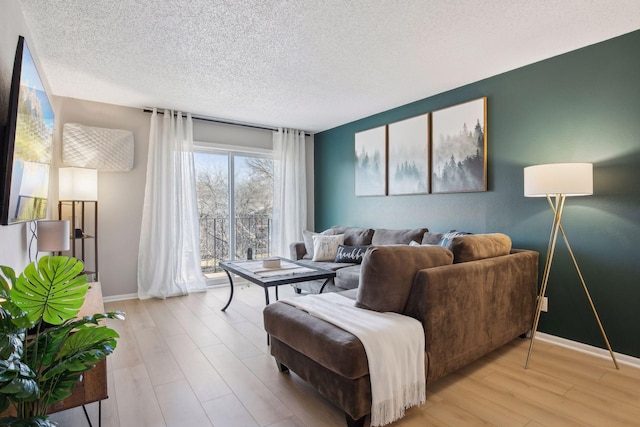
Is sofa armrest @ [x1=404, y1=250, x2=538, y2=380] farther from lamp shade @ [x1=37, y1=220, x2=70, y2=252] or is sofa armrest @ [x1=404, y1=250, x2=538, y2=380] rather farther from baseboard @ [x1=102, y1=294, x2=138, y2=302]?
baseboard @ [x1=102, y1=294, x2=138, y2=302]

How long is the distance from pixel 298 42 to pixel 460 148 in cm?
203

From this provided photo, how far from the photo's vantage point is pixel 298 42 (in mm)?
2633

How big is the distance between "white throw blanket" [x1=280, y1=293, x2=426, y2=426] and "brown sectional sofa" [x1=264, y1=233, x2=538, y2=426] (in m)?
0.05

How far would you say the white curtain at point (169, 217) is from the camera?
430 centimetres

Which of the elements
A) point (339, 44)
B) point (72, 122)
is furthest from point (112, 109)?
point (339, 44)

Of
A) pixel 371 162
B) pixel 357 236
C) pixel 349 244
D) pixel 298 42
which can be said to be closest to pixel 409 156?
pixel 371 162

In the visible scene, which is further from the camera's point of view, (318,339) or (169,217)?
(169,217)

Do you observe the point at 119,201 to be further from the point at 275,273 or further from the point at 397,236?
the point at 397,236

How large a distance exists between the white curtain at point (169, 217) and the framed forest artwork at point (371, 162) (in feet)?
7.68

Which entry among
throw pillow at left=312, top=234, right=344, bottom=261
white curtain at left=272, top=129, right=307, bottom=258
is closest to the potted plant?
throw pillow at left=312, top=234, right=344, bottom=261

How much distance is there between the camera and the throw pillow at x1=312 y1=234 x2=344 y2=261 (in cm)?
437

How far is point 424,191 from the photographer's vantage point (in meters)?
3.98

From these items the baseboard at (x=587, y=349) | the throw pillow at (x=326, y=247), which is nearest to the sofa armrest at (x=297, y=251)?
the throw pillow at (x=326, y=247)

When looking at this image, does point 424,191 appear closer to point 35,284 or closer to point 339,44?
point 339,44
